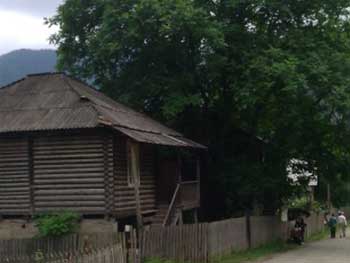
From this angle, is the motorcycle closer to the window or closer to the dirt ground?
the dirt ground

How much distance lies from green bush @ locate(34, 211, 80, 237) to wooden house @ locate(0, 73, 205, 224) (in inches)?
18.9

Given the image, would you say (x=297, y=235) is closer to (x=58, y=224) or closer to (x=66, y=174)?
(x=66, y=174)

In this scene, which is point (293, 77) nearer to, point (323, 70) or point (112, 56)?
point (323, 70)

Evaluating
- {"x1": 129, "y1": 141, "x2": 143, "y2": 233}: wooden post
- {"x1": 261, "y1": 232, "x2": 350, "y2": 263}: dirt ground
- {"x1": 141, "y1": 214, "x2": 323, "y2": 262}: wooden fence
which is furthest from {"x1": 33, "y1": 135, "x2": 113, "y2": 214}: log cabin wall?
{"x1": 261, "y1": 232, "x2": 350, "y2": 263}: dirt ground

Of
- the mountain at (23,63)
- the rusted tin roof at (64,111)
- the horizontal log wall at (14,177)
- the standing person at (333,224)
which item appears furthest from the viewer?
the mountain at (23,63)

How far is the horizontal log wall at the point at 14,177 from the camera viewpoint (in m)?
25.2

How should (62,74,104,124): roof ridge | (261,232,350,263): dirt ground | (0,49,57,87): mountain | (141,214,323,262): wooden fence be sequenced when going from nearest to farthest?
(141,214,323,262): wooden fence
(62,74,104,124): roof ridge
(261,232,350,263): dirt ground
(0,49,57,87): mountain

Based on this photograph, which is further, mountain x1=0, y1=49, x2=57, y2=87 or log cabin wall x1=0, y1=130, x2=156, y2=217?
mountain x1=0, y1=49, x2=57, y2=87

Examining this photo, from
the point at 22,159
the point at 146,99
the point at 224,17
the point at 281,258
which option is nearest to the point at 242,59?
the point at 224,17

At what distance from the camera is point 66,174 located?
2458 cm

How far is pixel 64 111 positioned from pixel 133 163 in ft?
10.0

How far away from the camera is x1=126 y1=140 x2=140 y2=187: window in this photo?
25.0m

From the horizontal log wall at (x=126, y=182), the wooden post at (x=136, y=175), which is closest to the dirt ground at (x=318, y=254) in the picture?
the wooden post at (x=136, y=175)

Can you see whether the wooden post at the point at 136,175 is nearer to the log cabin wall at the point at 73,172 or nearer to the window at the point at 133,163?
the window at the point at 133,163
